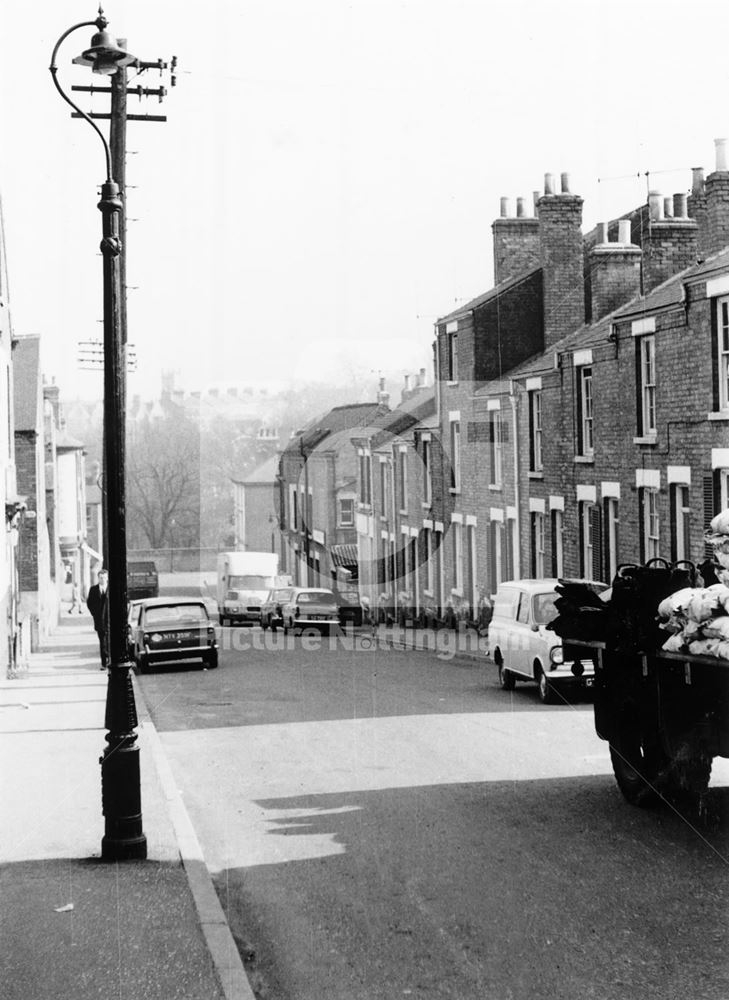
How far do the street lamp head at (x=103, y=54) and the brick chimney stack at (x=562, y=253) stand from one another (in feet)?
77.4

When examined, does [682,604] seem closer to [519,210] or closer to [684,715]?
[684,715]

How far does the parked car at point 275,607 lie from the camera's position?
4259 cm

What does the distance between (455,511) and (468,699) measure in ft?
58.6

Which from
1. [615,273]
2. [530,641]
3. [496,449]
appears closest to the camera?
[530,641]

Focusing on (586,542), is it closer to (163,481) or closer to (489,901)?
(489,901)

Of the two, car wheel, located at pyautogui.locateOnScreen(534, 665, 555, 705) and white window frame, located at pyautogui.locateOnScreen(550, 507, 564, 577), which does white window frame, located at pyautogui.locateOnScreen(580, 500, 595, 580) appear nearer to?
white window frame, located at pyautogui.locateOnScreen(550, 507, 564, 577)

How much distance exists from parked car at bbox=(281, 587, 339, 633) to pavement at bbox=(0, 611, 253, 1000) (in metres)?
24.3

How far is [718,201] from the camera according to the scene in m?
23.9

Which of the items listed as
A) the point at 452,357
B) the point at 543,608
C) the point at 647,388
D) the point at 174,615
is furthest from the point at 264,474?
the point at 543,608

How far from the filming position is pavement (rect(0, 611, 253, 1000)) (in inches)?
270

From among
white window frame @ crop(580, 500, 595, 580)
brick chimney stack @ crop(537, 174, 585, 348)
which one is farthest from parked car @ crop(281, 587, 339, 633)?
white window frame @ crop(580, 500, 595, 580)

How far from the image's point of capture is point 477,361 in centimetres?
3512

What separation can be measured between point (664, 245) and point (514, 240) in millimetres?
10899

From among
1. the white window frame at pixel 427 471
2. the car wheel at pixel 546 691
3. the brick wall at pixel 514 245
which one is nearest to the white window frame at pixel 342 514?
the white window frame at pixel 427 471
